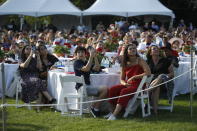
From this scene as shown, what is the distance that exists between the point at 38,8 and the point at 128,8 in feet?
13.7

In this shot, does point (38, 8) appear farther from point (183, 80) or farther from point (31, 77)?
point (31, 77)

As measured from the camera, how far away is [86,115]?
9.16m

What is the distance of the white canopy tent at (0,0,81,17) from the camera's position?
895 inches

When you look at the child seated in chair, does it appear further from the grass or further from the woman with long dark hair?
the woman with long dark hair

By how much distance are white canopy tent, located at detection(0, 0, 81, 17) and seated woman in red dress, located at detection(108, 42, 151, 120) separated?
13786 millimetres

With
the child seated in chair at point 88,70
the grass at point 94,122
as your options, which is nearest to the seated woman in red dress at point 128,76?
the child seated in chair at point 88,70

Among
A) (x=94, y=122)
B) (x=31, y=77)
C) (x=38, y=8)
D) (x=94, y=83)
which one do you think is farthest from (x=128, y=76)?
(x=38, y=8)

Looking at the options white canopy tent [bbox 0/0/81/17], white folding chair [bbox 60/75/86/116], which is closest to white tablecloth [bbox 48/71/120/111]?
white folding chair [bbox 60/75/86/116]

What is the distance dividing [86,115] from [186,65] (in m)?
3.55

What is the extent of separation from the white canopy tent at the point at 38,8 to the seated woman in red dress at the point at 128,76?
13786mm

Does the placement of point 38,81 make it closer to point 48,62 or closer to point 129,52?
point 48,62

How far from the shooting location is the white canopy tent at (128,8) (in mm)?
22016

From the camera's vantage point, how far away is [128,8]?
72.6 ft

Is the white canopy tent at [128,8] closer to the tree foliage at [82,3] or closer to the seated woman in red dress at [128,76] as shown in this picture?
the seated woman in red dress at [128,76]
